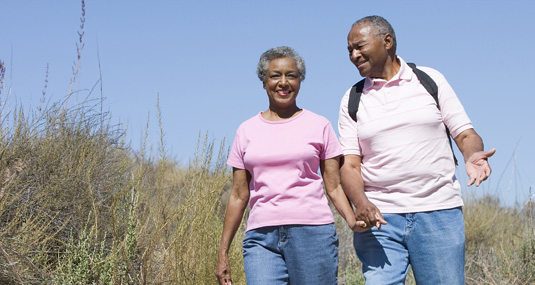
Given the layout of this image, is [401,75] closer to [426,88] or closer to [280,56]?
[426,88]

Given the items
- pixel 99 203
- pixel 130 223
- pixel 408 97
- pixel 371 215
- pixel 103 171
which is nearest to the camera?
pixel 371 215

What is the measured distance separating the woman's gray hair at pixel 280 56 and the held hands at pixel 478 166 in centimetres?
99

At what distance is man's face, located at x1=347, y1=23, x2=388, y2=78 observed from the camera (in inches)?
132

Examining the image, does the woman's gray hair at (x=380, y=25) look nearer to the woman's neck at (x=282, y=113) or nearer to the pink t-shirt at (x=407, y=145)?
the pink t-shirt at (x=407, y=145)

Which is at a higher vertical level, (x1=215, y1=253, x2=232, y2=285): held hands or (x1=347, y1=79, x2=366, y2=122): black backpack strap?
(x1=347, y1=79, x2=366, y2=122): black backpack strap

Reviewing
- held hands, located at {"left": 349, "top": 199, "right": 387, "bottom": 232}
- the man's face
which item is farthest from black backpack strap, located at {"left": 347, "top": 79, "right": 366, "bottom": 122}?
held hands, located at {"left": 349, "top": 199, "right": 387, "bottom": 232}

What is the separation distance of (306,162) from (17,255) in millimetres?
2563

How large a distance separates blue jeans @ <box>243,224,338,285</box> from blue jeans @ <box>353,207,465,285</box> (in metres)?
0.24

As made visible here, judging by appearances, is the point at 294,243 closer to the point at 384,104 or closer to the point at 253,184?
the point at 253,184

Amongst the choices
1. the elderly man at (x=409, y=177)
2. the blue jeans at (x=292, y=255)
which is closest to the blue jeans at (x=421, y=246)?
the elderly man at (x=409, y=177)

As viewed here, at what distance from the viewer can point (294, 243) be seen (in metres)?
3.13

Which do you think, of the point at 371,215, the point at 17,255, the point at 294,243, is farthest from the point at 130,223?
the point at 371,215

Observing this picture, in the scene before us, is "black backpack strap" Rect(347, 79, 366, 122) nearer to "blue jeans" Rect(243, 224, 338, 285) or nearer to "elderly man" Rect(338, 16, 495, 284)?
"elderly man" Rect(338, 16, 495, 284)

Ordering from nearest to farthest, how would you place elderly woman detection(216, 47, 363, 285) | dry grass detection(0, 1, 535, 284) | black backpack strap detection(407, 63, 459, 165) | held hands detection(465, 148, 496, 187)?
held hands detection(465, 148, 496, 187) → elderly woman detection(216, 47, 363, 285) → black backpack strap detection(407, 63, 459, 165) → dry grass detection(0, 1, 535, 284)
